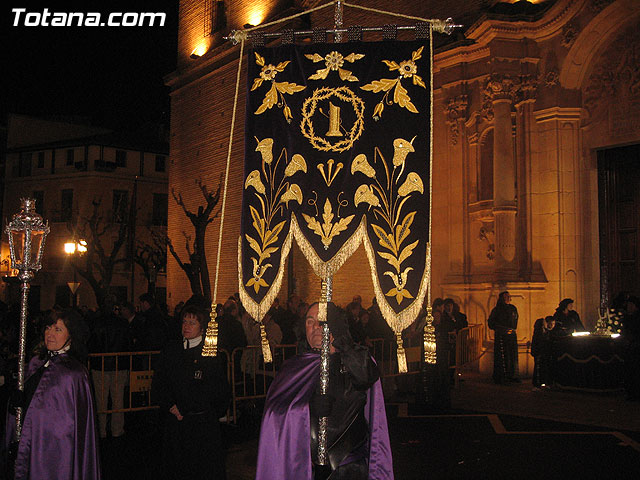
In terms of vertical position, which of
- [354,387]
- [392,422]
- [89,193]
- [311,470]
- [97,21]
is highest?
[97,21]

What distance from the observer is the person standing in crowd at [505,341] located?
1476 centimetres

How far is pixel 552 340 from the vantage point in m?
13.6

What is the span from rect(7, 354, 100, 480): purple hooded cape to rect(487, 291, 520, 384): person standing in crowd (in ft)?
34.8

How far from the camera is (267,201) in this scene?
18.2ft

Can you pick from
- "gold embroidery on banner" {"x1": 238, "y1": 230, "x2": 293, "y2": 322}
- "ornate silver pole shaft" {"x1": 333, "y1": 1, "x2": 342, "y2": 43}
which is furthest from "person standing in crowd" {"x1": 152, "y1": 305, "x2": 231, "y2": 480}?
"ornate silver pole shaft" {"x1": 333, "y1": 1, "x2": 342, "y2": 43}

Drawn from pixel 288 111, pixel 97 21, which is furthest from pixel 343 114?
pixel 97 21

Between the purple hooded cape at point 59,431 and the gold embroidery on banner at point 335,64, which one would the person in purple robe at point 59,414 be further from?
the gold embroidery on banner at point 335,64

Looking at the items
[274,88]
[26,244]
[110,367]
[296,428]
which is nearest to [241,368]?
[110,367]

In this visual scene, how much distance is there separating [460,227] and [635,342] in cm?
630

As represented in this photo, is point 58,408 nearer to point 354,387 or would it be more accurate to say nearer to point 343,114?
point 354,387

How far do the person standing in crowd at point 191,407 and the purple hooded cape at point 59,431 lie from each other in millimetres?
A: 695

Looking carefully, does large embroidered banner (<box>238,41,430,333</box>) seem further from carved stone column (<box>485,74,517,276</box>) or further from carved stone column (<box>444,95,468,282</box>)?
carved stone column (<box>444,95,468,282</box>)

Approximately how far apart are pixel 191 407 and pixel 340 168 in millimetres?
2337

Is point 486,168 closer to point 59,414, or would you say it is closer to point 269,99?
point 269,99
